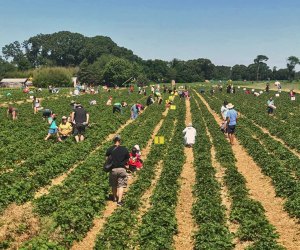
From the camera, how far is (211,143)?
22.5 metres

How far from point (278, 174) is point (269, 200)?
2.32m

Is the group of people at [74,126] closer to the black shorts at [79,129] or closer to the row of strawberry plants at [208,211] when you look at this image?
the black shorts at [79,129]

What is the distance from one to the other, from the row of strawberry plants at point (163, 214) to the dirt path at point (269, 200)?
256 cm

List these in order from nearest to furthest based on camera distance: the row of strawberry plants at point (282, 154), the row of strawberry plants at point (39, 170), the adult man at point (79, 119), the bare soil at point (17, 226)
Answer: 1. the bare soil at point (17, 226)
2. the row of strawberry plants at point (39, 170)
3. the row of strawberry plants at point (282, 154)
4. the adult man at point (79, 119)

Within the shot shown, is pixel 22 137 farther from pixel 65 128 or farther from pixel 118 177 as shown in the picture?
pixel 118 177

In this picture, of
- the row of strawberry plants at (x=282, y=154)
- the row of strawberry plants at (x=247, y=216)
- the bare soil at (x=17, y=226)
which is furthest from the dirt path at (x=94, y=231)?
the row of strawberry plants at (x=282, y=154)

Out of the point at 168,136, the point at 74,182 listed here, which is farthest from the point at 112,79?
the point at 74,182

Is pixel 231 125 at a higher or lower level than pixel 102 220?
higher

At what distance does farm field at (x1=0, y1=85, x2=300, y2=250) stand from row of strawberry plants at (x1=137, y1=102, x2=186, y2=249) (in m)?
0.03

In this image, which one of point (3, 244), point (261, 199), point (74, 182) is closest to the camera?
point (3, 244)

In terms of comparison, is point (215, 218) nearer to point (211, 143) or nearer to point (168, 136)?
point (211, 143)

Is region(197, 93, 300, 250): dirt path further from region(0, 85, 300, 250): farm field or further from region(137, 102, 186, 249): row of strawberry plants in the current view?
region(137, 102, 186, 249): row of strawberry plants

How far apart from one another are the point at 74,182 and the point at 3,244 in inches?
196

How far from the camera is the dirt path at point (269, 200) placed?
995cm
